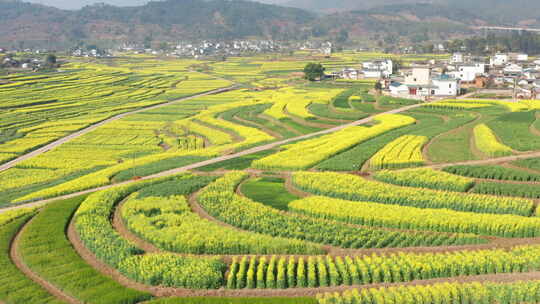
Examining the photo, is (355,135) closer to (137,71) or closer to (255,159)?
(255,159)

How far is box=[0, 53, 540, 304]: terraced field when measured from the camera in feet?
85.7

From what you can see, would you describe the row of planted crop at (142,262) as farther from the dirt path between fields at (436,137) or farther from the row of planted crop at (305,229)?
the dirt path between fields at (436,137)

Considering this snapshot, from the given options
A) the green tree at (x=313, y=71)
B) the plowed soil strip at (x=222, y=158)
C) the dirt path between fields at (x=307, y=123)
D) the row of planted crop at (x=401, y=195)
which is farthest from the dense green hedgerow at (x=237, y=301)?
the green tree at (x=313, y=71)

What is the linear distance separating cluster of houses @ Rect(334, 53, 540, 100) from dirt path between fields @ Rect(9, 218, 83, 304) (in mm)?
73472

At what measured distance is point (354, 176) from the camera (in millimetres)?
42938

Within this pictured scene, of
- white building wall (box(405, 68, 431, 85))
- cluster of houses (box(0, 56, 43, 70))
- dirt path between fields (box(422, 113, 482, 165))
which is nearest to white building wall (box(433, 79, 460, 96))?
white building wall (box(405, 68, 431, 85))

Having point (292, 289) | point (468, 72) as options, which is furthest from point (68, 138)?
point (468, 72)

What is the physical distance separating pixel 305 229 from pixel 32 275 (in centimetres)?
1628

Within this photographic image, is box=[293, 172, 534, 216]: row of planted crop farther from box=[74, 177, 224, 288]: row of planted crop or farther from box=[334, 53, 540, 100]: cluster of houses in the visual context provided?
box=[334, 53, 540, 100]: cluster of houses

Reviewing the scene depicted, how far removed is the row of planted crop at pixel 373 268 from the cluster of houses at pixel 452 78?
65.8 m

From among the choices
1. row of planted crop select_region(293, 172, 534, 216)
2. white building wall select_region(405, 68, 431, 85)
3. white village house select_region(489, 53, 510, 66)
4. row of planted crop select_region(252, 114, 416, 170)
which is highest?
white village house select_region(489, 53, 510, 66)

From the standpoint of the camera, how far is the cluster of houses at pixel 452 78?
9200 cm

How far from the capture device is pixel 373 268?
86.6 feet

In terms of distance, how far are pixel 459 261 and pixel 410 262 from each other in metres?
2.63
